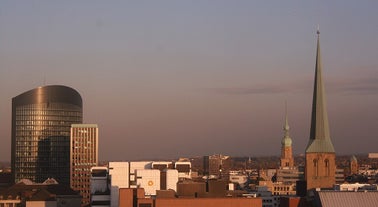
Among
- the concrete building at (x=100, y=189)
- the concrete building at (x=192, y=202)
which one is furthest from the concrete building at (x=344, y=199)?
the concrete building at (x=100, y=189)

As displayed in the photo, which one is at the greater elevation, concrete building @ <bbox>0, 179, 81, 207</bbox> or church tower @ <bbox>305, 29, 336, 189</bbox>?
church tower @ <bbox>305, 29, 336, 189</bbox>

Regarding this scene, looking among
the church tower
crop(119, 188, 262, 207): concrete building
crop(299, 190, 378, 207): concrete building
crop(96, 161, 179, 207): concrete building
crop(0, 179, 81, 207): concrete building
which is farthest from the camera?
the church tower

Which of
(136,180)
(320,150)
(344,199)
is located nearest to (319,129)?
(320,150)

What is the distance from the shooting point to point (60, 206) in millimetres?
166750

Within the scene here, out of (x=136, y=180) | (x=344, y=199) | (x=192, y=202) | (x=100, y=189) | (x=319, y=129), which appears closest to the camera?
(x=344, y=199)

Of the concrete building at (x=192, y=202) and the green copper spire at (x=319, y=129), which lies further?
the green copper spire at (x=319, y=129)

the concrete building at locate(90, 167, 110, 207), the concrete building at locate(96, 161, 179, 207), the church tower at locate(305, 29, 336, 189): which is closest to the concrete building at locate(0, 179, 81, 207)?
the concrete building at locate(90, 167, 110, 207)

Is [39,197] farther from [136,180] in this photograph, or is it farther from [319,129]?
[319,129]

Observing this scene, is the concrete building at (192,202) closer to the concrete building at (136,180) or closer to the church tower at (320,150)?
the concrete building at (136,180)

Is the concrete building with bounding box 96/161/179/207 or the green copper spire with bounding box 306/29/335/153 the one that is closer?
the concrete building with bounding box 96/161/179/207

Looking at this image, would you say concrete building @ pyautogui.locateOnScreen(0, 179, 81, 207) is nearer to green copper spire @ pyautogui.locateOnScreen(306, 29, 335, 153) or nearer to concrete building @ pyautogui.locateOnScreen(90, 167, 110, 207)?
concrete building @ pyautogui.locateOnScreen(90, 167, 110, 207)

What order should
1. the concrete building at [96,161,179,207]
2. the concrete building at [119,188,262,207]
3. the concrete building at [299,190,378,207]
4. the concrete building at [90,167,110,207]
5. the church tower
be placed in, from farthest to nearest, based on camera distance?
the church tower, the concrete building at [90,167,110,207], the concrete building at [96,161,179,207], the concrete building at [119,188,262,207], the concrete building at [299,190,378,207]

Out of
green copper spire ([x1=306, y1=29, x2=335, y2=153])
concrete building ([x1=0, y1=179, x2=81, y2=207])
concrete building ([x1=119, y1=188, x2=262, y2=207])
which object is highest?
green copper spire ([x1=306, y1=29, x2=335, y2=153])

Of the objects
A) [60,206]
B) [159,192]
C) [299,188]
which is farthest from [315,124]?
[159,192]
